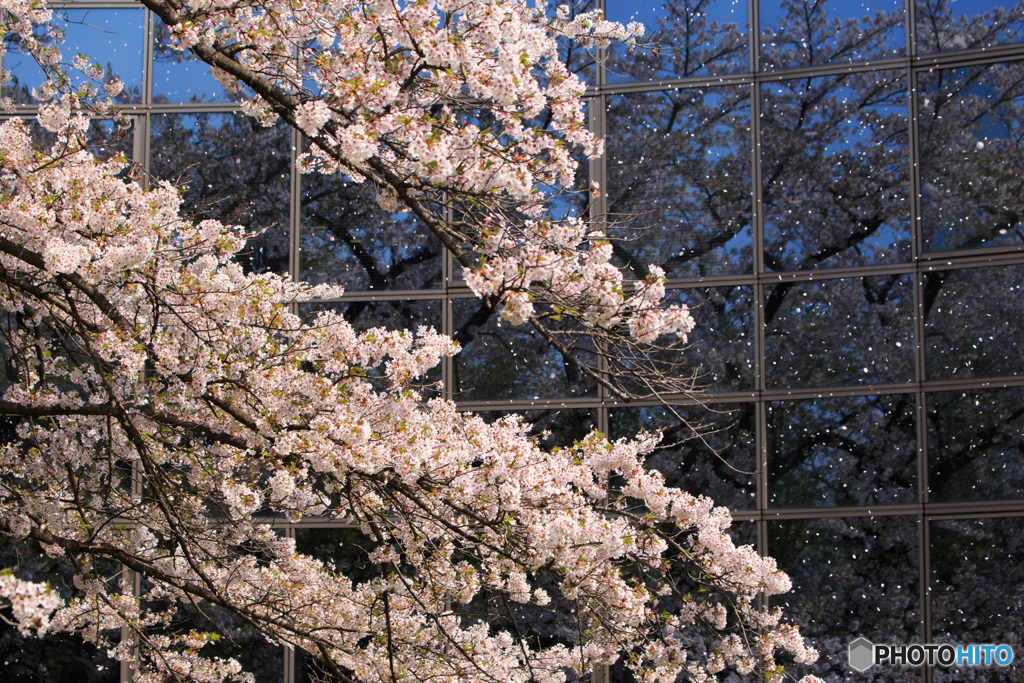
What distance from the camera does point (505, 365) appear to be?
749 cm

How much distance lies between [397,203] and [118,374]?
133 cm

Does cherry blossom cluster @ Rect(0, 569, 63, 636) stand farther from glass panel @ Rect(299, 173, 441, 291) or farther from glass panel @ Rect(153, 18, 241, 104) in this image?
glass panel @ Rect(153, 18, 241, 104)

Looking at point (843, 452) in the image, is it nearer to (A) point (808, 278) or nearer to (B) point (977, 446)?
(B) point (977, 446)

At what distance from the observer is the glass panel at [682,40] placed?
7.63m

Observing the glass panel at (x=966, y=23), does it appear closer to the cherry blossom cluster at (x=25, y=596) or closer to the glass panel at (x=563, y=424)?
the glass panel at (x=563, y=424)

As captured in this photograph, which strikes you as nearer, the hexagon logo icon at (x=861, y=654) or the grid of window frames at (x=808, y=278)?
the hexagon logo icon at (x=861, y=654)

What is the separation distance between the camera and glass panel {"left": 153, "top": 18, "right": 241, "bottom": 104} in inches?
317

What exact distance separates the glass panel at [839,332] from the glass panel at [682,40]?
1940mm

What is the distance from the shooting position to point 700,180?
24.8ft

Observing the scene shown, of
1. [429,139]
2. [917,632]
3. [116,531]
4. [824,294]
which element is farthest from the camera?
[824,294]

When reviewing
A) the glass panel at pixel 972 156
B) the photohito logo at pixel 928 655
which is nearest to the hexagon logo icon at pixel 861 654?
the photohito logo at pixel 928 655

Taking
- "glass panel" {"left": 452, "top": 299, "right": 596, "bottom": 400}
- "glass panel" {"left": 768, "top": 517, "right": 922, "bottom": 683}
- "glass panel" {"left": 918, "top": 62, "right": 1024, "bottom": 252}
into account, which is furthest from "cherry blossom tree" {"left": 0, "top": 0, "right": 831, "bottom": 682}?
"glass panel" {"left": 918, "top": 62, "right": 1024, "bottom": 252}

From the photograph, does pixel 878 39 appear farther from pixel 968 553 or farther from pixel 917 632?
pixel 917 632

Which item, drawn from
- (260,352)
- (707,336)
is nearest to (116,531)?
(260,352)
